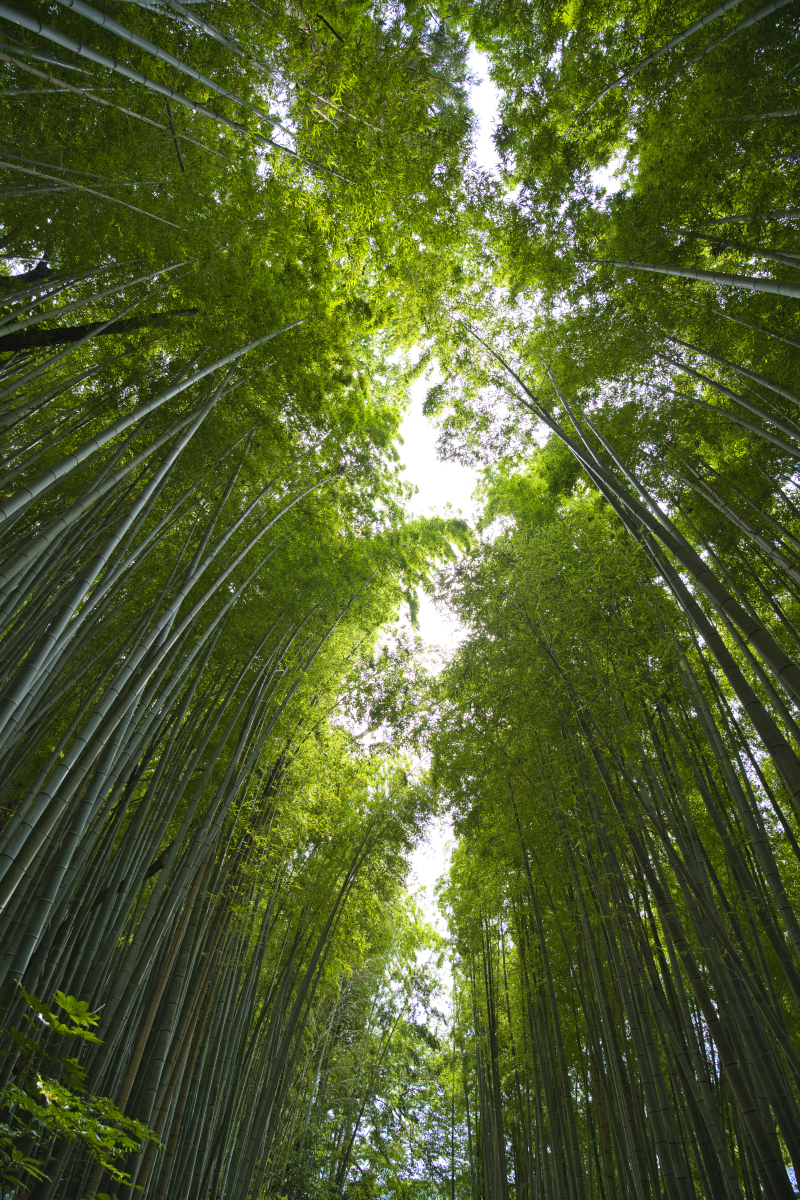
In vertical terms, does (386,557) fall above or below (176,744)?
above

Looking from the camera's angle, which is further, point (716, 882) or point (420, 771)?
point (420, 771)

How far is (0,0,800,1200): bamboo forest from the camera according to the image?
2592mm

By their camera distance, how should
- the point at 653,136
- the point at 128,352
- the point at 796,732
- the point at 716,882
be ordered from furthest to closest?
the point at 128,352
the point at 653,136
the point at 716,882
the point at 796,732

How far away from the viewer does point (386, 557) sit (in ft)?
18.7

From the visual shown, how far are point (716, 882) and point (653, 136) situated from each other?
3.77 metres

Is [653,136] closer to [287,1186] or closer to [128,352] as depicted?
[128,352]

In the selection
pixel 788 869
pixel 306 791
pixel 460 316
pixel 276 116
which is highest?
pixel 460 316

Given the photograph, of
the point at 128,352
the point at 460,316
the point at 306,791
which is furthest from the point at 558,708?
the point at 128,352

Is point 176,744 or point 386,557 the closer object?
point 176,744

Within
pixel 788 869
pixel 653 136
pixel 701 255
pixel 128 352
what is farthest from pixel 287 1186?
pixel 653 136

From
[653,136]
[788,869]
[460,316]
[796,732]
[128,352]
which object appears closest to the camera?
[796,732]

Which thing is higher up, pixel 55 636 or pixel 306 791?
pixel 306 791

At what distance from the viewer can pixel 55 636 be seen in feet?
7.17

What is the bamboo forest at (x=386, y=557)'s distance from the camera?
2.59 metres
